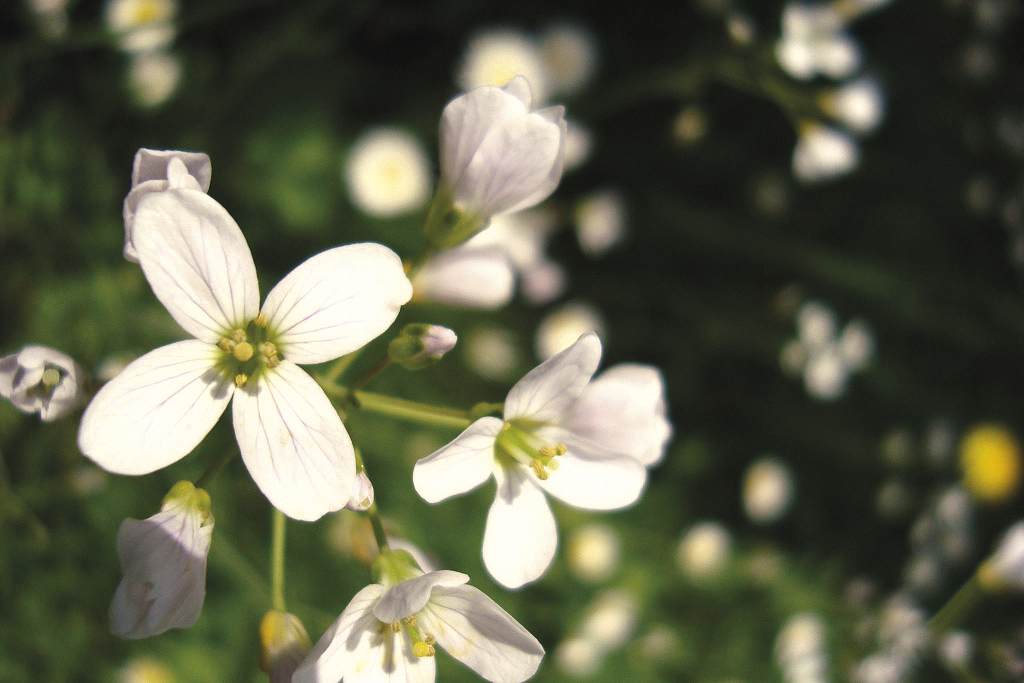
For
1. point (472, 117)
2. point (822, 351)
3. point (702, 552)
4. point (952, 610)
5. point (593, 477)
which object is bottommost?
point (702, 552)

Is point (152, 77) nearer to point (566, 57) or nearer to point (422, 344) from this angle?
point (566, 57)

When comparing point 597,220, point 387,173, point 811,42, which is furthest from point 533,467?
point 811,42

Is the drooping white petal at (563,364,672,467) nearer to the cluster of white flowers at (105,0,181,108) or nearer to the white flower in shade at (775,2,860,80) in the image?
the white flower in shade at (775,2,860,80)

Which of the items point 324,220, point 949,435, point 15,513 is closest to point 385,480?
point 324,220

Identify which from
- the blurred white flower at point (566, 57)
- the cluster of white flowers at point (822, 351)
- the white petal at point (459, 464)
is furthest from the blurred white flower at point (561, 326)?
the white petal at point (459, 464)

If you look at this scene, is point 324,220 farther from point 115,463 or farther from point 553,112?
point 115,463

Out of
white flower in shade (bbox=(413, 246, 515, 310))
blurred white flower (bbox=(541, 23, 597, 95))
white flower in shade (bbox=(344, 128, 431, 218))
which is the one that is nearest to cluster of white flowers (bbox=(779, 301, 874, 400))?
blurred white flower (bbox=(541, 23, 597, 95))

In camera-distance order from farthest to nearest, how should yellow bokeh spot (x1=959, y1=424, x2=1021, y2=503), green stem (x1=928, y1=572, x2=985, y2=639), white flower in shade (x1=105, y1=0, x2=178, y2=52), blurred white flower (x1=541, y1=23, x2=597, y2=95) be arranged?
yellow bokeh spot (x1=959, y1=424, x2=1021, y2=503) < blurred white flower (x1=541, y1=23, x2=597, y2=95) < green stem (x1=928, y1=572, x2=985, y2=639) < white flower in shade (x1=105, y1=0, x2=178, y2=52)
